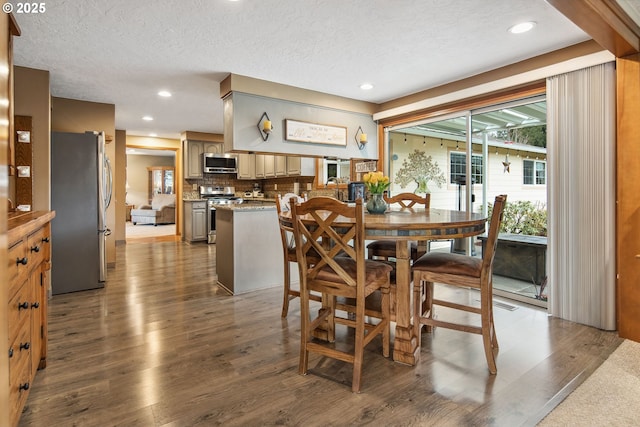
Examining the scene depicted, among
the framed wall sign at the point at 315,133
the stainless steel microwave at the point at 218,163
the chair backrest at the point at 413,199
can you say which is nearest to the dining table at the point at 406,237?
the chair backrest at the point at 413,199

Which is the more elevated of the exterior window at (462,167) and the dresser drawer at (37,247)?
the exterior window at (462,167)

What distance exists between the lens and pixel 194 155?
7387 mm

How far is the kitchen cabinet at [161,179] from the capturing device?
12.7m

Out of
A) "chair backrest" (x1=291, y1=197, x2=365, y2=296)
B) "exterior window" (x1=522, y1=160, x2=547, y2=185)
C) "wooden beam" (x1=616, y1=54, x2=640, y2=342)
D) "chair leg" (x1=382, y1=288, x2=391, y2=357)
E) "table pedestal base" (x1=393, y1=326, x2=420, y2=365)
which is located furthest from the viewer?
"exterior window" (x1=522, y1=160, x2=547, y2=185)

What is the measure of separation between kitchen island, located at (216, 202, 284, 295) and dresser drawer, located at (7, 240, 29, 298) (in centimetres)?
213

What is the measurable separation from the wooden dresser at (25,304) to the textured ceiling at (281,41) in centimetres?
156

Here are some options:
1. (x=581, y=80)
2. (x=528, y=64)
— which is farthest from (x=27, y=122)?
(x=581, y=80)

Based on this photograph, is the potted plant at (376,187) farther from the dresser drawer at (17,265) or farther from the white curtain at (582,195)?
the dresser drawer at (17,265)

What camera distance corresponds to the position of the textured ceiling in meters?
2.39

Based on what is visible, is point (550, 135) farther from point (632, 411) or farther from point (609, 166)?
point (632, 411)

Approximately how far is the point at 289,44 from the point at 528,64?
7.27ft

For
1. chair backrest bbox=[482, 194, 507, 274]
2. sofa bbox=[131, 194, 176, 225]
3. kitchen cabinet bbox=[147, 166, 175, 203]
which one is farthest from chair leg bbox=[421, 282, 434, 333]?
kitchen cabinet bbox=[147, 166, 175, 203]

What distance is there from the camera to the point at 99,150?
3914mm

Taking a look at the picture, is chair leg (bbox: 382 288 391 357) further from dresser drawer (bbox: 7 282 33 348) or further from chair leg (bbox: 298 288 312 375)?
dresser drawer (bbox: 7 282 33 348)
